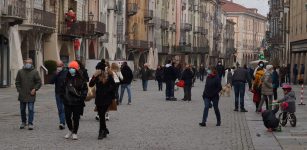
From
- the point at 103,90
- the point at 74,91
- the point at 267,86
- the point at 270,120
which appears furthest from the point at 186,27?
the point at 74,91

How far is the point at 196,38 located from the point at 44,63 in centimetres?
7168

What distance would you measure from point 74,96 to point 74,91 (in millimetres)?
112

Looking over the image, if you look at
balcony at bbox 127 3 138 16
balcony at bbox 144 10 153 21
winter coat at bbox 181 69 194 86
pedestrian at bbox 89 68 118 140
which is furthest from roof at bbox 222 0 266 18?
pedestrian at bbox 89 68 118 140

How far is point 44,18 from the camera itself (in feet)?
145

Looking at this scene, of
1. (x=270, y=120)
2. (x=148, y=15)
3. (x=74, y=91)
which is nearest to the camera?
(x=74, y=91)

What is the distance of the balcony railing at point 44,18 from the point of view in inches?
1668

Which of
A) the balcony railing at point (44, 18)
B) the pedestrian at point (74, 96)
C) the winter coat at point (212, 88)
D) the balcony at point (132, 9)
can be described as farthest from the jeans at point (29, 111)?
the balcony at point (132, 9)

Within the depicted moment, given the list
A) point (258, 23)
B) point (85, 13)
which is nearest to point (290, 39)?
point (85, 13)

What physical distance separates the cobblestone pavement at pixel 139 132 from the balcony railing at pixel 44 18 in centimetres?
1822

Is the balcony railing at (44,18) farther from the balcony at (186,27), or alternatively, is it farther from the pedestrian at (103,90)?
the balcony at (186,27)

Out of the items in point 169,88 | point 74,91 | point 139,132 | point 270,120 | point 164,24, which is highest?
point 164,24

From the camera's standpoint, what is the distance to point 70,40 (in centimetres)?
5234

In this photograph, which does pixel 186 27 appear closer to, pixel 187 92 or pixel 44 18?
pixel 44 18

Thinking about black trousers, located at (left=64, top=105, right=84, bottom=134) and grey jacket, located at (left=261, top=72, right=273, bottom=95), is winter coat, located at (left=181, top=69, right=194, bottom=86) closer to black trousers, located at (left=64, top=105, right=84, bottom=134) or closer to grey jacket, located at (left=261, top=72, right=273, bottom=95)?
grey jacket, located at (left=261, top=72, right=273, bottom=95)
